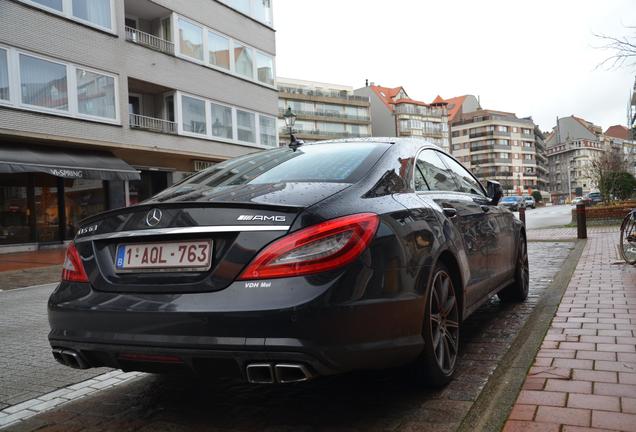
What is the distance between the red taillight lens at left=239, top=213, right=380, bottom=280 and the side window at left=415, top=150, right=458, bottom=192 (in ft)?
3.86

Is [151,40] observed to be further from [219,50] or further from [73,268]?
[73,268]

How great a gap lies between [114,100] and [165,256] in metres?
18.7

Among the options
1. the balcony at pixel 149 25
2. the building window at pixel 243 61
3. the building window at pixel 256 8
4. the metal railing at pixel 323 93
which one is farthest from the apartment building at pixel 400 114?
the balcony at pixel 149 25

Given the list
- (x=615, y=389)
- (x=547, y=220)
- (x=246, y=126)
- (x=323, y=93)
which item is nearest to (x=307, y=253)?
(x=615, y=389)

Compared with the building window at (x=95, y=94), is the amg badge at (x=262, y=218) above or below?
below

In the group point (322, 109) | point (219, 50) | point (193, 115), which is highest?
point (322, 109)

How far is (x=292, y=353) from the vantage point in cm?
233

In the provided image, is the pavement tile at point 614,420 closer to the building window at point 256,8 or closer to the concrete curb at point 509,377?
the concrete curb at point 509,377

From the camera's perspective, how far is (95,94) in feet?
62.6

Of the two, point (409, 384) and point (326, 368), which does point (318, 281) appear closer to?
point (326, 368)

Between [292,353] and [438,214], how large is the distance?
59.4 inches

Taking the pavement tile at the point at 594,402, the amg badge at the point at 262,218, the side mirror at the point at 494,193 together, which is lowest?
the pavement tile at the point at 594,402

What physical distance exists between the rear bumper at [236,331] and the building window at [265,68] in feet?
85.5

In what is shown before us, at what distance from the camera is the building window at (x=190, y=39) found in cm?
2320
